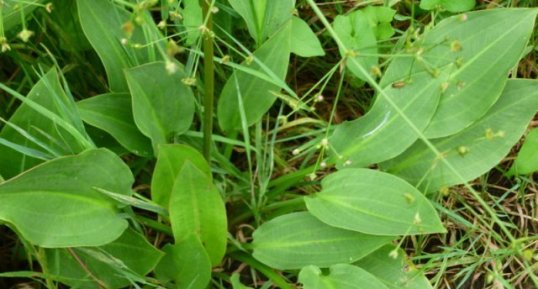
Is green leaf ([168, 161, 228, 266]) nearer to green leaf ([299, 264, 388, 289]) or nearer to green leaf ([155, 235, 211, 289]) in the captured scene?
green leaf ([155, 235, 211, 289])

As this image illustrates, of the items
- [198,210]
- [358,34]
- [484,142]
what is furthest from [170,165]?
[484,142]

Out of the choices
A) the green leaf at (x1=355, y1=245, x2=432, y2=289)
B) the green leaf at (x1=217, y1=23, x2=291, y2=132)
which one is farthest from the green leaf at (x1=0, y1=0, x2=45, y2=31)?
the green leaf at (x1=355, y1=245, x2=432, y2=289)

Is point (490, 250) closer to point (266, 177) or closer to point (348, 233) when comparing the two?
point (348, 233)

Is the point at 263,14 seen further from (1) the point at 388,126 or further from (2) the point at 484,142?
(2) the point at 484,142

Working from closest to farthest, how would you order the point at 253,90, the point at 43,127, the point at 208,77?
the point at 208,77 → the point at 43,127 → the point at 253,90

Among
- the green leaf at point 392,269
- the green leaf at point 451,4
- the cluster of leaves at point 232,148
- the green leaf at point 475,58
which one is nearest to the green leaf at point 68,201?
the cluster of leaves at point 232,148
